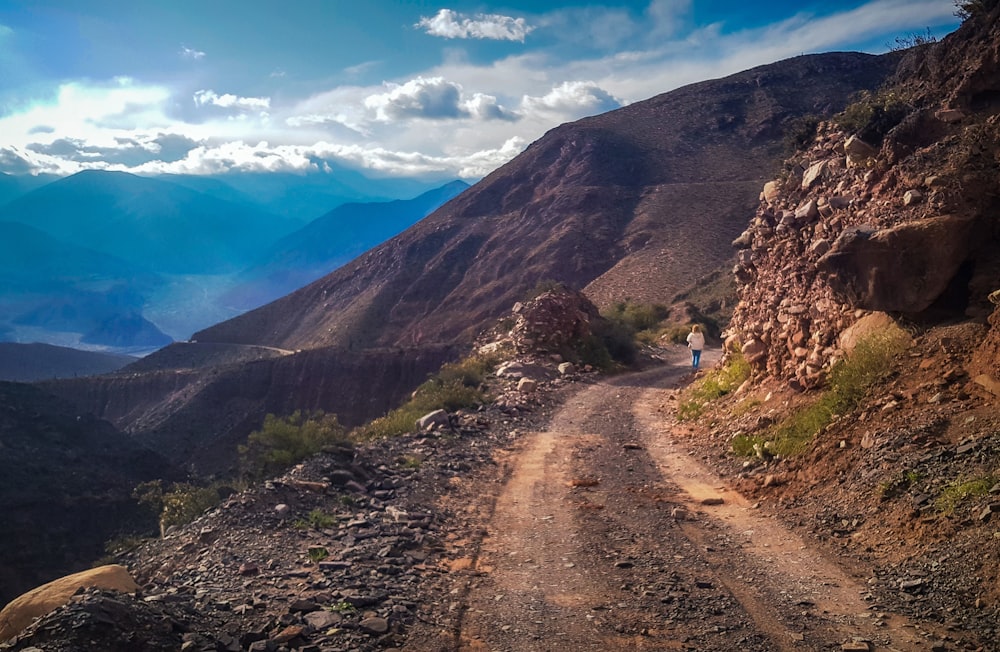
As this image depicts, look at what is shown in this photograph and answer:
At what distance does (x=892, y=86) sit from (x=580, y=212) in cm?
5846

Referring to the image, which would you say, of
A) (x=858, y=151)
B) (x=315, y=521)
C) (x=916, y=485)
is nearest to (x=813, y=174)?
(x=858, y=151)

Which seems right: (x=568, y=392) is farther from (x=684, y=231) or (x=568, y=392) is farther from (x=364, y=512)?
(x=684, y=231)

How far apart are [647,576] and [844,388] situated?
3.64 meters

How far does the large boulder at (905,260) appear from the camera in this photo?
7207mm

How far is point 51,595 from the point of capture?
17.0ft

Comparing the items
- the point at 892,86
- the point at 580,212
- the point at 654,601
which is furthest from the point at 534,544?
the point at 580,212

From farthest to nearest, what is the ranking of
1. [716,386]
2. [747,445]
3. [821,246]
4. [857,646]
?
[716,386], [821,246], [747,445], [857,646]

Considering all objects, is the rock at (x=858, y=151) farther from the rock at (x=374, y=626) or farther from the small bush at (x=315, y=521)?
the rock at (x=374, y=626)

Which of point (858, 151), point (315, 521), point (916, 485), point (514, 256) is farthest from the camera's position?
point (514, 256)

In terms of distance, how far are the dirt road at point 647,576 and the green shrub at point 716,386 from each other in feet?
10.1

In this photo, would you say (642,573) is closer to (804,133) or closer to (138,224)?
(804,133)

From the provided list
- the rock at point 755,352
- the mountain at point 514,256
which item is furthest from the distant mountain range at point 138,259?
the rock at point 755,352

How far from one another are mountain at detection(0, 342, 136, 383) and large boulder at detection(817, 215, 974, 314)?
8905cm

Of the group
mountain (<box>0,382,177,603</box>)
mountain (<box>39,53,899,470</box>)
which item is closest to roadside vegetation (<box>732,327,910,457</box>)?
mountain (<box>0,382,177,603</box>)
